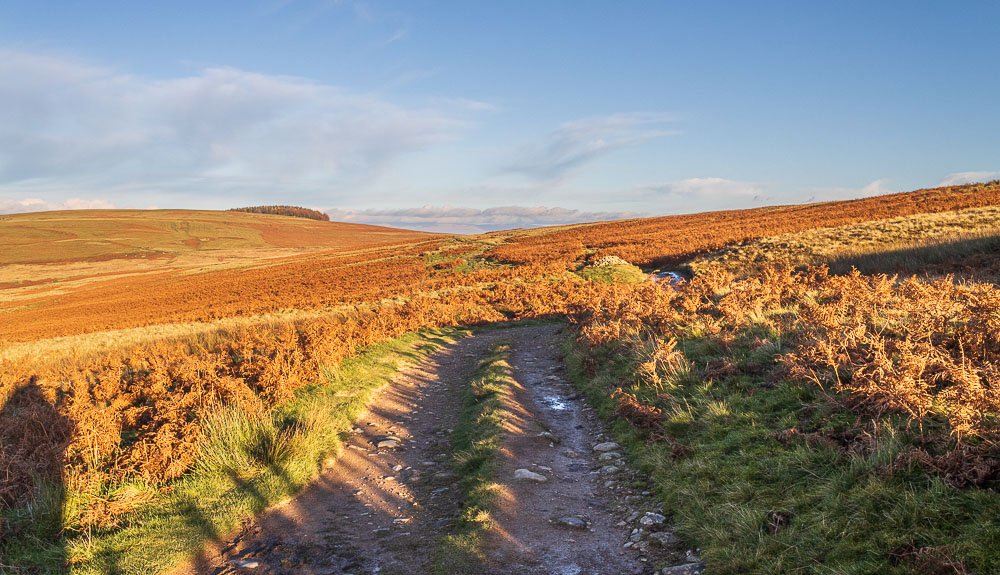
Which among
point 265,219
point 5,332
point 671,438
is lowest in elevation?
point 5,332

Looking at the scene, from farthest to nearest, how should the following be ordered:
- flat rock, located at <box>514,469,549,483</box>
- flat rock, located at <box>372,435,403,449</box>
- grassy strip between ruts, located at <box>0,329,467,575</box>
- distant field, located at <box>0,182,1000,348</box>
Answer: distant field, located at <box>0,182,1000,348</box> → flat rock, located at <box>372,435,403,449</box> → flat rock, located at <box>514,469,549,483</box> → grassy strip between ruts, located at <box>0,329,467,575</box>

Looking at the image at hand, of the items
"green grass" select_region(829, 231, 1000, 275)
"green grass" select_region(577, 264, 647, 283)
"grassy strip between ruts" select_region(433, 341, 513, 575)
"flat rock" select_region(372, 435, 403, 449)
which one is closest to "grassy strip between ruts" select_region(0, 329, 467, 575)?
"flat rock" select_region(372, 435, 403, 449)

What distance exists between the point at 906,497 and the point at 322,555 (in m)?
5.26

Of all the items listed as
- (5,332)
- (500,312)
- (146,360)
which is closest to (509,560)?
(146,360)

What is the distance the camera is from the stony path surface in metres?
4.86

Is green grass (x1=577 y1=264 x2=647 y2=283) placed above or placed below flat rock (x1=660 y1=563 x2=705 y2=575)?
above

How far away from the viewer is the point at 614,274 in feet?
98.9

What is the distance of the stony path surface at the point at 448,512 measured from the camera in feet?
16.0

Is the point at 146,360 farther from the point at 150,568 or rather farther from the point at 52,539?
the point at 150,568

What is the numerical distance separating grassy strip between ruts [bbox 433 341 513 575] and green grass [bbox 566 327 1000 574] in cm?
201

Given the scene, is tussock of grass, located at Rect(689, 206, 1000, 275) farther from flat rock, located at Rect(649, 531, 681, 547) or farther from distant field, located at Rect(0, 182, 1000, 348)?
flat rock, located at Rect(649, 531, 681, 547)

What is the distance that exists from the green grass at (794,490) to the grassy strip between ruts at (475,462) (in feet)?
6.59

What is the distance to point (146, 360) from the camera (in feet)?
41.9

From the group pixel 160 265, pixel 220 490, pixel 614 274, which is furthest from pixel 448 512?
pixel 160 265
